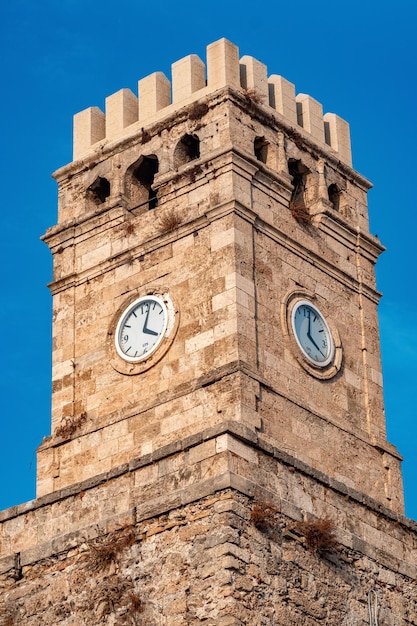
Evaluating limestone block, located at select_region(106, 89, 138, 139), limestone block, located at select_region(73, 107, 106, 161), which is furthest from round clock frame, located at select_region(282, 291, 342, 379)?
limestone block, located at select_region(73, 107, 106, 161)

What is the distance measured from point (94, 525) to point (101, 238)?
5.71m

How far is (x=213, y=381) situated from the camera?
105 feet

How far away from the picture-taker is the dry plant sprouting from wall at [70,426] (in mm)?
33969

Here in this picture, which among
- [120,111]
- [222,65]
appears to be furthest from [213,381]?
[120,111]

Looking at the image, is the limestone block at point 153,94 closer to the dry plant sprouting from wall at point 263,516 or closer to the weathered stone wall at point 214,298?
the weathered stone wall at point 214,298

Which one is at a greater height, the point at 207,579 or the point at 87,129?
the point at 87,129

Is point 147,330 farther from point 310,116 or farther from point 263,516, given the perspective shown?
point 310,116

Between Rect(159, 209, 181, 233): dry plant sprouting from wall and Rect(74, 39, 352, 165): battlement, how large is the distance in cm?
218

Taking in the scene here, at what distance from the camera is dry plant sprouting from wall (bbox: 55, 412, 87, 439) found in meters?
34.0

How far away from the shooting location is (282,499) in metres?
31.4

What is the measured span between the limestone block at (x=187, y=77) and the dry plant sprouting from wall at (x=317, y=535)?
8.13 metres

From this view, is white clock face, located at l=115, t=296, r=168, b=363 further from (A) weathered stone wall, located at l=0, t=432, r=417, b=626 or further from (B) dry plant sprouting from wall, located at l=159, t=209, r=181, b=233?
(A) weathered stone wall, located at l=0, t=432, r=417, b=626

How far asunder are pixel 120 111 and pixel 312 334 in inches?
219

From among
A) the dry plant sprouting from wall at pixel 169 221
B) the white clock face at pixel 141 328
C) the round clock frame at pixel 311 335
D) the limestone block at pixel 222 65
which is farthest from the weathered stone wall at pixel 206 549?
the limestone block at pixel 222 65
